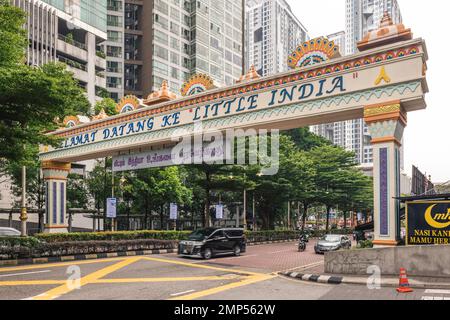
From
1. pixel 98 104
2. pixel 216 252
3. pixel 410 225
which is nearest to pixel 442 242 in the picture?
pixel 410 225

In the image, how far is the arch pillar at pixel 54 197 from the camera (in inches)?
1014

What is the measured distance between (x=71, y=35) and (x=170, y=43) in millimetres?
23137

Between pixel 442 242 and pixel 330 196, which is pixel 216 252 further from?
pixel 330 196

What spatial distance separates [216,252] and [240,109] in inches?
308

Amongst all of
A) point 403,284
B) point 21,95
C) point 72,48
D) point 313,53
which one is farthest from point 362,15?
point 403,284

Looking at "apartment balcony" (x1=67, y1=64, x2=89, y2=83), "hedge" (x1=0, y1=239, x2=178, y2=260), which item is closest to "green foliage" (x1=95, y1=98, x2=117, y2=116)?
"hedge" (x1=0, y1=239, x2=178, y2=260)

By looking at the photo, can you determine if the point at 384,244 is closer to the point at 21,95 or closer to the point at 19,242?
the point at 21,95

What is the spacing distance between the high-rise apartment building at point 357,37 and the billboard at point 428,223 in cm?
11608

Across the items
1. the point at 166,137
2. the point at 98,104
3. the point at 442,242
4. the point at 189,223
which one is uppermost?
the point at 98,104

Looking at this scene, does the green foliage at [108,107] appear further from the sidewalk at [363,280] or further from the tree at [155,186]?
the sidewalk at [363,280]

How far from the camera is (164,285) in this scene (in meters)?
12.2

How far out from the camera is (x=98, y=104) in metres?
35.2
